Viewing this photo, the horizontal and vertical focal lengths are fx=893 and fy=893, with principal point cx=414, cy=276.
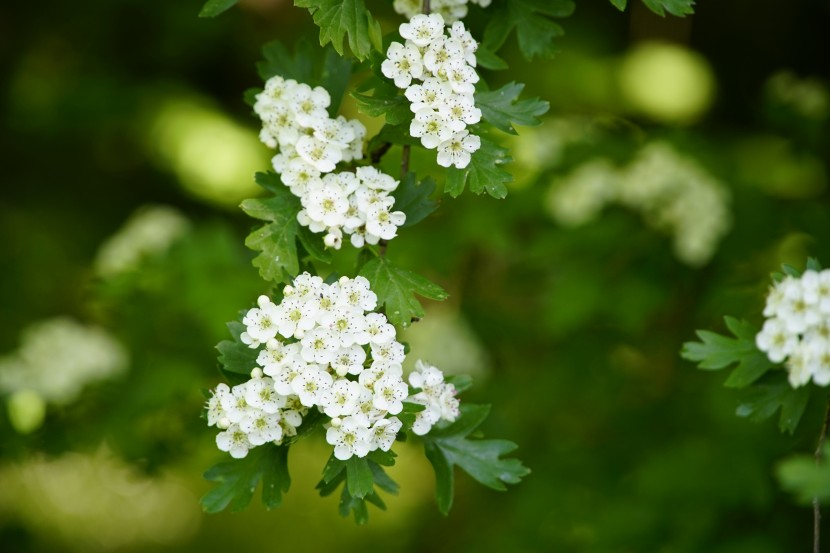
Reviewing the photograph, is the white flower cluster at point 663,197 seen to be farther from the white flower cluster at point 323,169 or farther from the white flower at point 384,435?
the white flower at point 384,435

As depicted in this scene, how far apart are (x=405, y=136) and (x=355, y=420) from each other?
56cm

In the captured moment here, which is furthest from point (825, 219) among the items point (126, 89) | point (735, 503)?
point (126, 89)

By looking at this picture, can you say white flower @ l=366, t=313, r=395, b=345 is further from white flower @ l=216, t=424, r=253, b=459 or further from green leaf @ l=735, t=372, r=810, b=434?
green leaf @ l=735, t=372, r=810, b=434

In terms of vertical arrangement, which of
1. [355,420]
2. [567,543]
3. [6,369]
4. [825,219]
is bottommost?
[567,543]

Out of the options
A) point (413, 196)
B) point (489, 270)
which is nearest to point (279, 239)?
point (413, 196)

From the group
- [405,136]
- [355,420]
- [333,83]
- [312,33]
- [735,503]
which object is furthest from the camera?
[312,33]

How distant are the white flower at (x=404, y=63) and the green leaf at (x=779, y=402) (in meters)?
0.97

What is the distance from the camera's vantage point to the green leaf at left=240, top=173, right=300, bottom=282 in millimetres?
1754

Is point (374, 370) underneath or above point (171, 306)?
above

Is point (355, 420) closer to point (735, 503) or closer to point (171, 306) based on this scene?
point (735, 503)

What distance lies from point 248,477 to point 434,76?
0.86m

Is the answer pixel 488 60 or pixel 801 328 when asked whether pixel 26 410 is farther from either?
pixel 801 328

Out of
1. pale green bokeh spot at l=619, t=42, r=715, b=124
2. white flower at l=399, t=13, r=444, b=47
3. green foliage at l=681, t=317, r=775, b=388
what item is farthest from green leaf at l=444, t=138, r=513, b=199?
pale green bokeh spot at l=619, t=42, r=715, b=124

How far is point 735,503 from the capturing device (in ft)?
8.83
